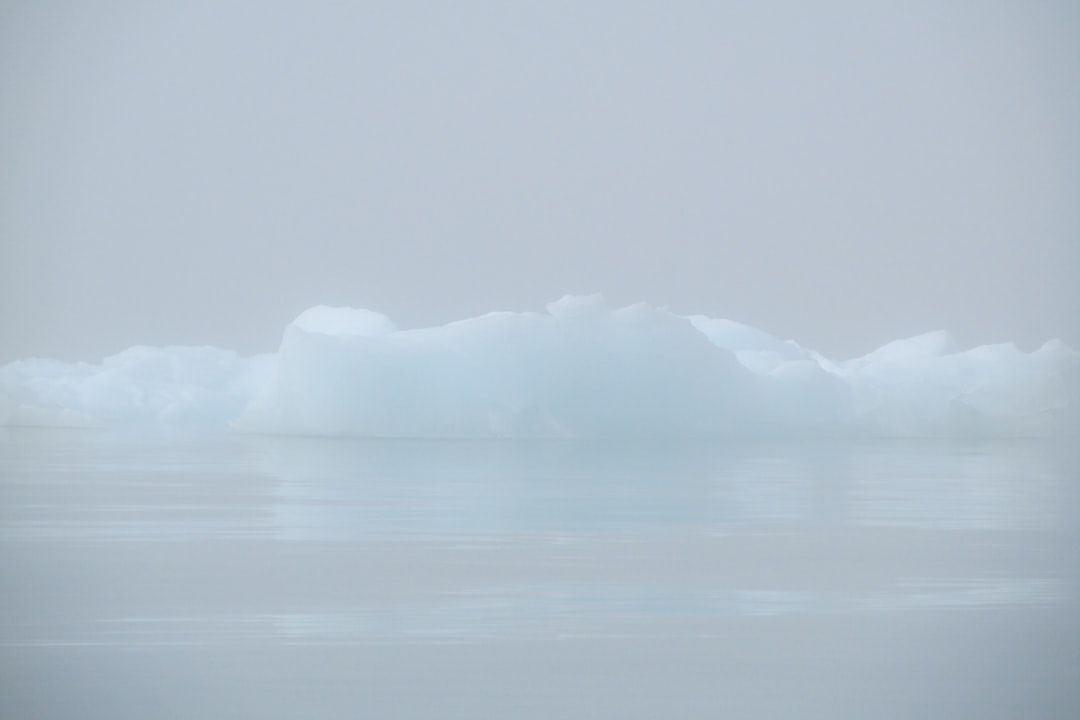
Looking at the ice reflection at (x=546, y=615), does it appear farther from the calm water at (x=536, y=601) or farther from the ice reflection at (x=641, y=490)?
the ice reflection at (x=641, y=490)

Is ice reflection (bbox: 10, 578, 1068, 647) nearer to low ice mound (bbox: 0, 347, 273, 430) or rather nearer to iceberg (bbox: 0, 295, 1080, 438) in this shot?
iceberg (bbox: 0, 295, 1080, 438)

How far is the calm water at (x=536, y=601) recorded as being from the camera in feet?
15.1

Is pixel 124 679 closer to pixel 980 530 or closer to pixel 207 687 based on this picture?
pixel 207 687

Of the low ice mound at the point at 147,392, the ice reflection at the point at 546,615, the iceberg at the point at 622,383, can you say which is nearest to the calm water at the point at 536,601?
the ice reflection at the point at 546,615

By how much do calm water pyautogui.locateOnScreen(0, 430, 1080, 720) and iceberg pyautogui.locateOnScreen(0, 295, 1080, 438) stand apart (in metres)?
9.16

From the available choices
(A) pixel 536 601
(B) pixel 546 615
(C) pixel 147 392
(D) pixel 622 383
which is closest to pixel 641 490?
(A) pixel 536 601

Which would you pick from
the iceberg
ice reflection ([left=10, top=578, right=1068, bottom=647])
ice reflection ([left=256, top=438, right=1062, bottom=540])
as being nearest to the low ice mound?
the iceberg

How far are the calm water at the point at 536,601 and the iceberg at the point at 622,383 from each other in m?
9.16

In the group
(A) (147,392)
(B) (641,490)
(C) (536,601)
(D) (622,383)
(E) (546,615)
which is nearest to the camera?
(E) (546,615)

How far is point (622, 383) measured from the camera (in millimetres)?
22156

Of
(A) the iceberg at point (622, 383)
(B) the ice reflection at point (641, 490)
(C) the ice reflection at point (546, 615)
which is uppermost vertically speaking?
(A) the iceberg at point (622, 383)

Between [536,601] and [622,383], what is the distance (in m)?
16.0

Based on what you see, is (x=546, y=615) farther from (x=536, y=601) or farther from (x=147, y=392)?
(x=147, y=392)

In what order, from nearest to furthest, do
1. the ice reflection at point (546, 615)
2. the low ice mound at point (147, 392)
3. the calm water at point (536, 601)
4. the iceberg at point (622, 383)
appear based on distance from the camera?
the calm water at point (536, 601) < the ice reflection at point (546, 615) < the iceberg at point (622, 383) < the low ice mound at point (147, 392)
